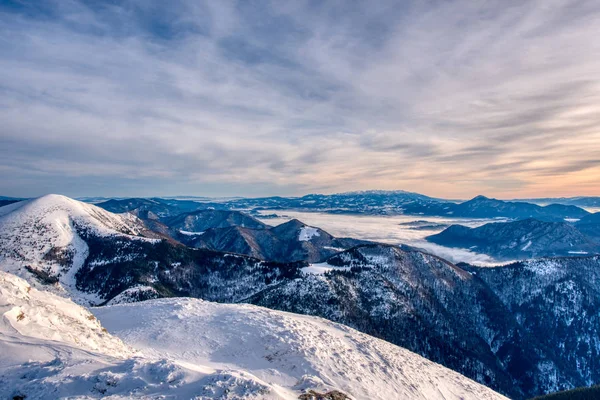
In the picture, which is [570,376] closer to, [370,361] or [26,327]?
[370,361]

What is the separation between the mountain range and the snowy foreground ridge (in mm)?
73476

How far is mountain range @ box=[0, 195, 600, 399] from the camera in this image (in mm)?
129125

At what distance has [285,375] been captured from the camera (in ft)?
98.8

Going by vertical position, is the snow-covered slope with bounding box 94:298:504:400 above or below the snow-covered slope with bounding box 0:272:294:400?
below

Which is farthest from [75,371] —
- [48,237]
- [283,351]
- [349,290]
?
[48,237]

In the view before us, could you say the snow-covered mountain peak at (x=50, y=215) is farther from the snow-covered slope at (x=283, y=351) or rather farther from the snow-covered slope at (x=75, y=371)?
the snow-covered slope at (x=75, y=371)

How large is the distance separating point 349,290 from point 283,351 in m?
107

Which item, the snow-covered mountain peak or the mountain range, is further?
the snow-covered mountain peak

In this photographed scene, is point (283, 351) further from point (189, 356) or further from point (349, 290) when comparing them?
point (349, 290)

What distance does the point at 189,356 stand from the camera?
3366 centimetres

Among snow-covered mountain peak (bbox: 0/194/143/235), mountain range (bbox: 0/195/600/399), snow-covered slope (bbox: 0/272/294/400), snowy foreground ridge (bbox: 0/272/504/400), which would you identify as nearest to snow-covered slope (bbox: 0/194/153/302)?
snow-covered mountain peak (bbox: 0/194/143/235)

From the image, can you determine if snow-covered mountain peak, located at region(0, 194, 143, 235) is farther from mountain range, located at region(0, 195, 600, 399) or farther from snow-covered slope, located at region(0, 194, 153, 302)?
mountain range, located at region(0, 195, 600, 399)

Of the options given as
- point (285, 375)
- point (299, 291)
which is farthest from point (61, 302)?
point (299, 291)

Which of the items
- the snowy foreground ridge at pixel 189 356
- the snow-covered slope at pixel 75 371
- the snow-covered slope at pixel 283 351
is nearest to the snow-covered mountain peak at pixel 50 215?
the snowy foreground ridge at pixel 189 356
